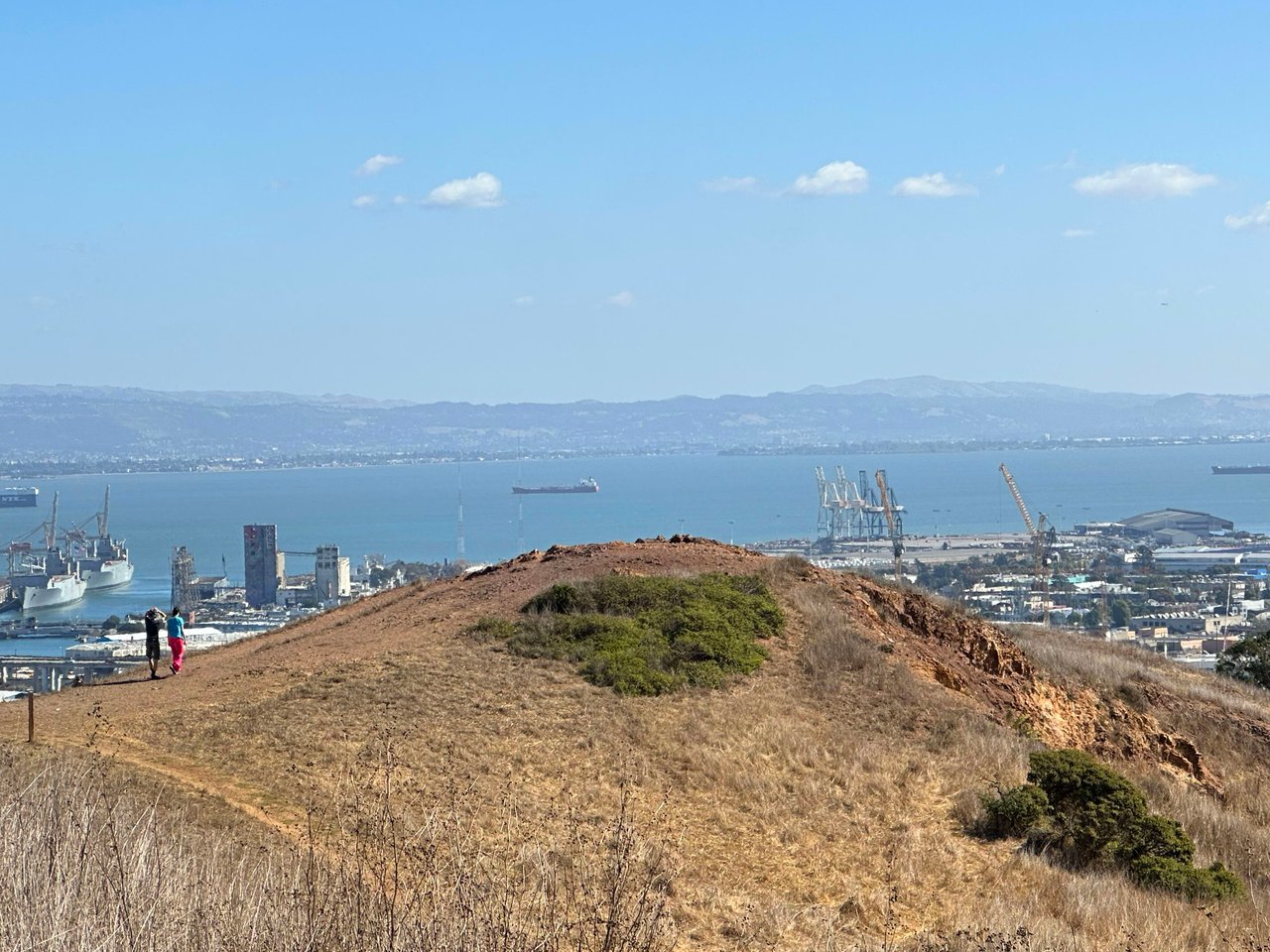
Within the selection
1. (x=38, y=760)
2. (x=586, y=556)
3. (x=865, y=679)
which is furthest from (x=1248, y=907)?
(x=586, y=556)

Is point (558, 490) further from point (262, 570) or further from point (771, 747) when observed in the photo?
point (771, 747)

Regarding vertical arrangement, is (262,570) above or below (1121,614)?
above

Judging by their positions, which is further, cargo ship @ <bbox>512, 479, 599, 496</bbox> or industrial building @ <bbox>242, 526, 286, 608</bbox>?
cargo ship @ <bbox>512, 479, 599, 496</bbox>

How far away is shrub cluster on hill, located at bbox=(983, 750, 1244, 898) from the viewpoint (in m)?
11.4

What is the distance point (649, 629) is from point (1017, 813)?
5925mm

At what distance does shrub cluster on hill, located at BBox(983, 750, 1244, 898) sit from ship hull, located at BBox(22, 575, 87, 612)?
62688 mm

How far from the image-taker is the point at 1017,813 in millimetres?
11984

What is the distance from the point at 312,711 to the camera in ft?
43.9

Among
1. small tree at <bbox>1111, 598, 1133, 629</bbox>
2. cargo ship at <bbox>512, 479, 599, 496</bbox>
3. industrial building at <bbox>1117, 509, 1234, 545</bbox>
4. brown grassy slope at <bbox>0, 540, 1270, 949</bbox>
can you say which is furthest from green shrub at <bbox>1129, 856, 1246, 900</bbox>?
cargo ship at <bbox>512, 479, 599, 496</bbox>

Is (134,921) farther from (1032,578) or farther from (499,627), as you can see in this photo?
(1032,578)

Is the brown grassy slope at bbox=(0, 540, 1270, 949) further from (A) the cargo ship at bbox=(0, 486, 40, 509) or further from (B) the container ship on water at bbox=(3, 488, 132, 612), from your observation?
(A) the cargo ship at bbox=(0, 486, 40, 509)

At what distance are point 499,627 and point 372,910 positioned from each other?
10772mm

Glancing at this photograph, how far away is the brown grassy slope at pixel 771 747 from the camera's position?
33.3 feet

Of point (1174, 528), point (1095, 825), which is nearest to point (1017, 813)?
point (1095, 825)
